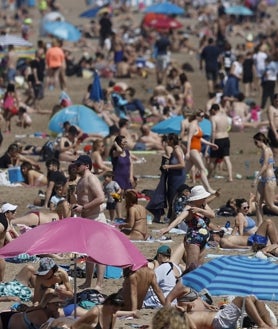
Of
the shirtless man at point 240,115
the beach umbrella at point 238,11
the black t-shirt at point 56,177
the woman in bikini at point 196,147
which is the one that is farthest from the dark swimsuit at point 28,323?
the beach umbrella at point 238,11

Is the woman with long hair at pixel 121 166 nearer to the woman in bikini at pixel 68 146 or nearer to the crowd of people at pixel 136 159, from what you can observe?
the crowd of people at pixel 136 159

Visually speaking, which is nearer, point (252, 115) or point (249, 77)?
point (252, 115)

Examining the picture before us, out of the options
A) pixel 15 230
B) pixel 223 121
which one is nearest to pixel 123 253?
pixel 15 230

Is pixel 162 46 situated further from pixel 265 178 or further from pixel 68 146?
pixel 265 178

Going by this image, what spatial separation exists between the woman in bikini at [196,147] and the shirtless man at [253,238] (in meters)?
3.24

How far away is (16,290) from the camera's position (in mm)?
15359

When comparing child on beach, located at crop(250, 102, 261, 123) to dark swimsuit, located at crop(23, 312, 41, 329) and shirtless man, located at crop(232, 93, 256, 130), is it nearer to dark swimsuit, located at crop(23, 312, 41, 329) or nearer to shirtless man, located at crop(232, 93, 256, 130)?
shirtless man, located at crop(232, 93, 256, 130)

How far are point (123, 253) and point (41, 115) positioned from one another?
57.5ft

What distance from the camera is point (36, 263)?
1688 cm

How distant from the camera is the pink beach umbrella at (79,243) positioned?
44.1 ft

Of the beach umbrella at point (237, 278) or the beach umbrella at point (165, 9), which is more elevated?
the beach umbrella at point (237, 278)

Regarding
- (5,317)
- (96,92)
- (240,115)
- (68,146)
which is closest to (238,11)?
(240,115)

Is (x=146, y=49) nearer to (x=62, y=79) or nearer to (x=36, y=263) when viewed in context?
(x=62, y=79)

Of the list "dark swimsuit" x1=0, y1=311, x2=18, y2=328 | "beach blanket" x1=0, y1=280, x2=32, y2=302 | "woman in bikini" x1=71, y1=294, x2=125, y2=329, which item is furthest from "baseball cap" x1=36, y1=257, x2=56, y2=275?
"woman in bikini" x1=71, y1=294, x2=125, y2=329
